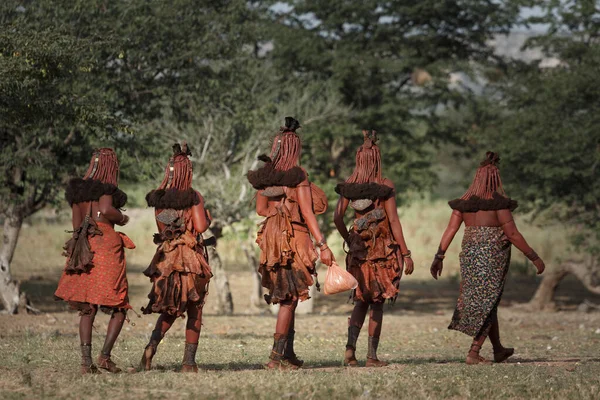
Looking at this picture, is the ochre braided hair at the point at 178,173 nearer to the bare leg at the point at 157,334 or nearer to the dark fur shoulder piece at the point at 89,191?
the dark fur shoulder piece at the point at 89,191

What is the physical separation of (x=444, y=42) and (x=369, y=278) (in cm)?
1856

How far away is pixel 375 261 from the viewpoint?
9812mm

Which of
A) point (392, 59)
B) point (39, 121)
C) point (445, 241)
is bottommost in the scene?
point (445, 241)

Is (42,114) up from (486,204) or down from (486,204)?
up

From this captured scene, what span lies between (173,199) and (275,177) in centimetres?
92

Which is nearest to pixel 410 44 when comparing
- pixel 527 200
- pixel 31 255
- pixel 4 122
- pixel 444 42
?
pixel 444 42

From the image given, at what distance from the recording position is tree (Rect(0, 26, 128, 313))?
42.8 ft

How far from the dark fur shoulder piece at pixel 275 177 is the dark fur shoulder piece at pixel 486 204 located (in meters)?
2.16

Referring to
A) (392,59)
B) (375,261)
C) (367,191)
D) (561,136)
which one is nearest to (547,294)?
(561,136)

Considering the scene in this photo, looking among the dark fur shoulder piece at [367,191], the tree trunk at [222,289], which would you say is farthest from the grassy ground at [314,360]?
the dark fur shoulder piece at [367,191]

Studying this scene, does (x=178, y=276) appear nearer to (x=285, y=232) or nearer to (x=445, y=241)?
(x=285, y=232)

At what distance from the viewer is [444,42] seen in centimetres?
2734

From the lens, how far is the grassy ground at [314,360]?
26.5ft

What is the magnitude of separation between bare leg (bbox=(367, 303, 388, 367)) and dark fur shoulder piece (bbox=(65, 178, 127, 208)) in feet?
8.72
